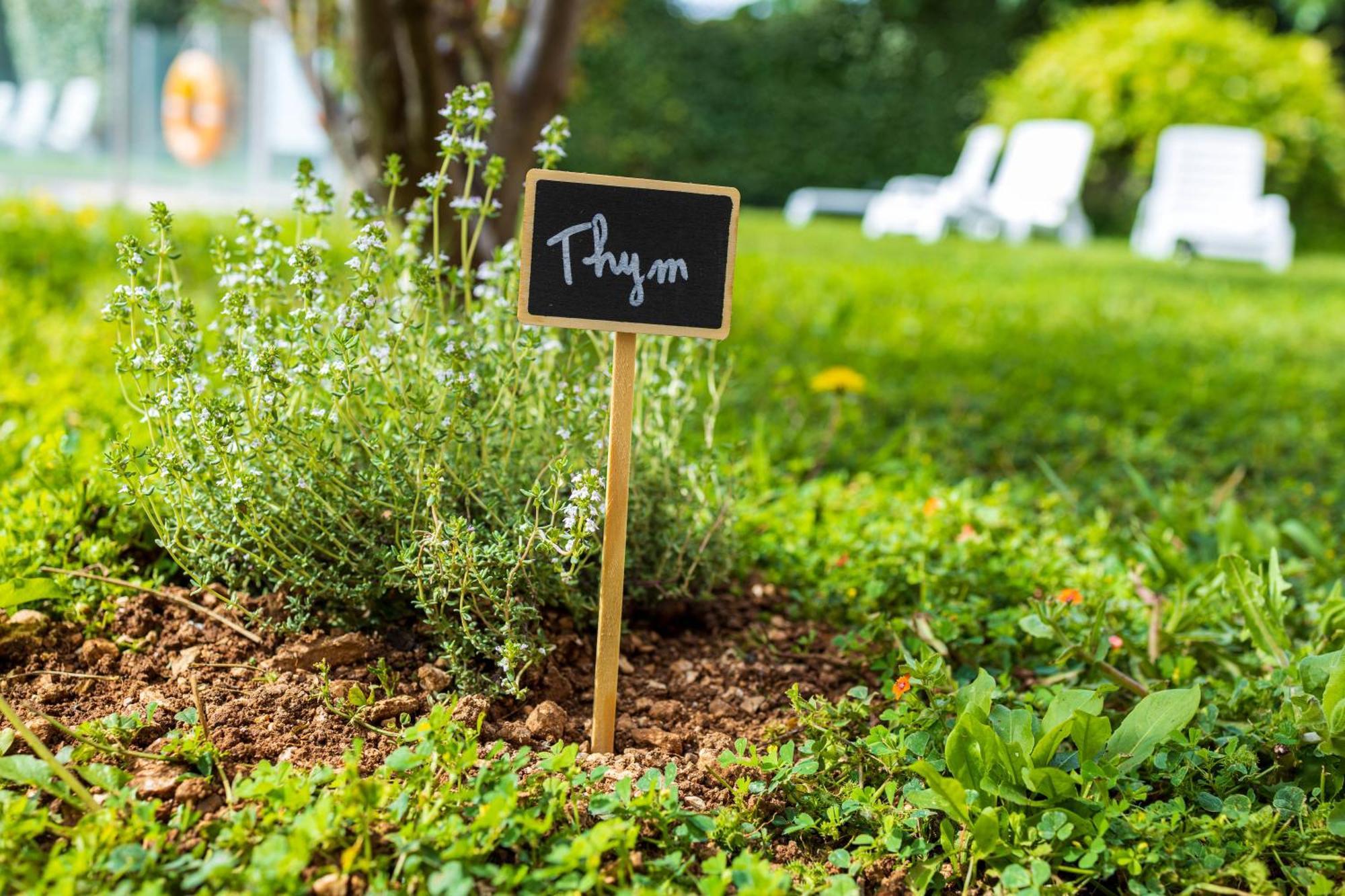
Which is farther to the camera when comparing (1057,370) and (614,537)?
(1057,370)

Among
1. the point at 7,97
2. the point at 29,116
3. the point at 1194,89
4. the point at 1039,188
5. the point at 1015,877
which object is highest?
the point at 1194,89

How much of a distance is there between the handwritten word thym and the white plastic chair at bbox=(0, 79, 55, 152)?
8764 millimetres

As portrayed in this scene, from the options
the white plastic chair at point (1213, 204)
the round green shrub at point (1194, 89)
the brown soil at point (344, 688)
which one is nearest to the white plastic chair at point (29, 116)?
the brown soil at point (344, 688)

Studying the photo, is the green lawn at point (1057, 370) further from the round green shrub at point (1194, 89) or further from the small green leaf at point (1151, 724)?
the round green shrub at point (1194, 89)

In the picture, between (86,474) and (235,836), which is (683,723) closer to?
(235,836)

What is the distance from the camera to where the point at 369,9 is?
3480 mm

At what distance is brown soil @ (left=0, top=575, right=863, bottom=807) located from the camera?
158 centimetres

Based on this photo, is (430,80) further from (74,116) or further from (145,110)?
(145,110)

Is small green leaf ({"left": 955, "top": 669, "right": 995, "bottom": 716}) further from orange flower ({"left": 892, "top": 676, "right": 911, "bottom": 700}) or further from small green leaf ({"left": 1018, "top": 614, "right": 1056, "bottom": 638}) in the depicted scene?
small green leaf ({"left": 1018, "top": 614, "right": 1056, "bottom": 638})

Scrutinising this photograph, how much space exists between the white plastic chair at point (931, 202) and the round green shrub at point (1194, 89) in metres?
1.09

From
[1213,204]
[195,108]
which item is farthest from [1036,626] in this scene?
[1213,204]

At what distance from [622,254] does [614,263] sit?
0.06 ft

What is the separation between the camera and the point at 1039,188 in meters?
12.5

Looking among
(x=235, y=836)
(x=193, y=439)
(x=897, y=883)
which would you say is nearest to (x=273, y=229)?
(x=193, y=439)
